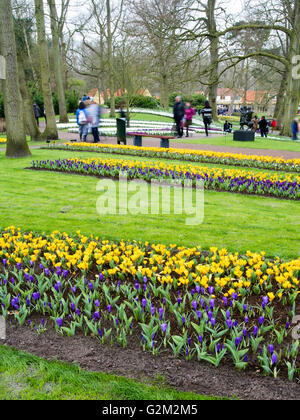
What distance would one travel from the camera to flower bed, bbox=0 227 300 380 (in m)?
2.76

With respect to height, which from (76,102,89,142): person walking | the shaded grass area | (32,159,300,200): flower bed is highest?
(76,102,89,142): person walking

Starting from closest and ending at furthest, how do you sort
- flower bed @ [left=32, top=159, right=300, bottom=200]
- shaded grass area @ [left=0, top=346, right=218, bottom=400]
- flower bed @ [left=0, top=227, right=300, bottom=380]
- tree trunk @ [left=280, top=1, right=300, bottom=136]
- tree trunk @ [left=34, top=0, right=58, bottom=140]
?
shaded grass area @ [left=0, top=346, right=218, bottom=400] < flower bed @ [left=0, top=227, right=300, bottom=380] < flower bed @ [left=32, top=159, right=300, bottom=200] < tree trunk @ [left=34, top=0, right=58, bottom=140] < tree trunk @ [left=280, top=1, right=300, bottom=136]

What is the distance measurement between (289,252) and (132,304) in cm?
234

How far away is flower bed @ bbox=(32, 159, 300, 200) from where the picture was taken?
7727mm

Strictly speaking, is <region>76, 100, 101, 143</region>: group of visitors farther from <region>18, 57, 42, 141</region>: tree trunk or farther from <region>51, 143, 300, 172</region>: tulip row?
<region>18, 57, 42, 141</region>: tree trunk

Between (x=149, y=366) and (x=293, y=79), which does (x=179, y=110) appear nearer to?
(x=293, y=79)

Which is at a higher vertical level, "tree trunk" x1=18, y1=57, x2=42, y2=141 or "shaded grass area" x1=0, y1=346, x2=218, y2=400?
"tree trunk" x1=18, y1=57, x2=42, y2=141

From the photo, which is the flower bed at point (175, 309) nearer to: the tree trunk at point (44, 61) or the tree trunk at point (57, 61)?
the tree trunk at point (44, 61)

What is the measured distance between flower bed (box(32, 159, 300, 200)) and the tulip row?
1.93 metres

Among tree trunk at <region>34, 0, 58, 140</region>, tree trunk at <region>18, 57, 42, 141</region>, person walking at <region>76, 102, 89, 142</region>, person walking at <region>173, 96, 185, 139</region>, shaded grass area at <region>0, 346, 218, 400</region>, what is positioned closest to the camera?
shaded grass area at <region>0, 346, 218, 400</region>

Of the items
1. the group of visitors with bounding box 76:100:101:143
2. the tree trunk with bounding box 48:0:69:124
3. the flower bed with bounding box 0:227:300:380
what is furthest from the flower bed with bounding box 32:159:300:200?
the tree trunk with bounding box 48:0:69:124

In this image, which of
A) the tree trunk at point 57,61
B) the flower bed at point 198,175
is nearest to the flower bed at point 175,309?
the flower bed at point 198,175

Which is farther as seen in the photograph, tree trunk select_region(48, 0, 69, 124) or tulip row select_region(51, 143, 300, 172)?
tree trunk select_region(48, 0, 69, 124)

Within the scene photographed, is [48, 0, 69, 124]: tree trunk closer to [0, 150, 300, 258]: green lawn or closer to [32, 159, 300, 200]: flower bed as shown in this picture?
[32, 159, 300, 200]: flower bed
